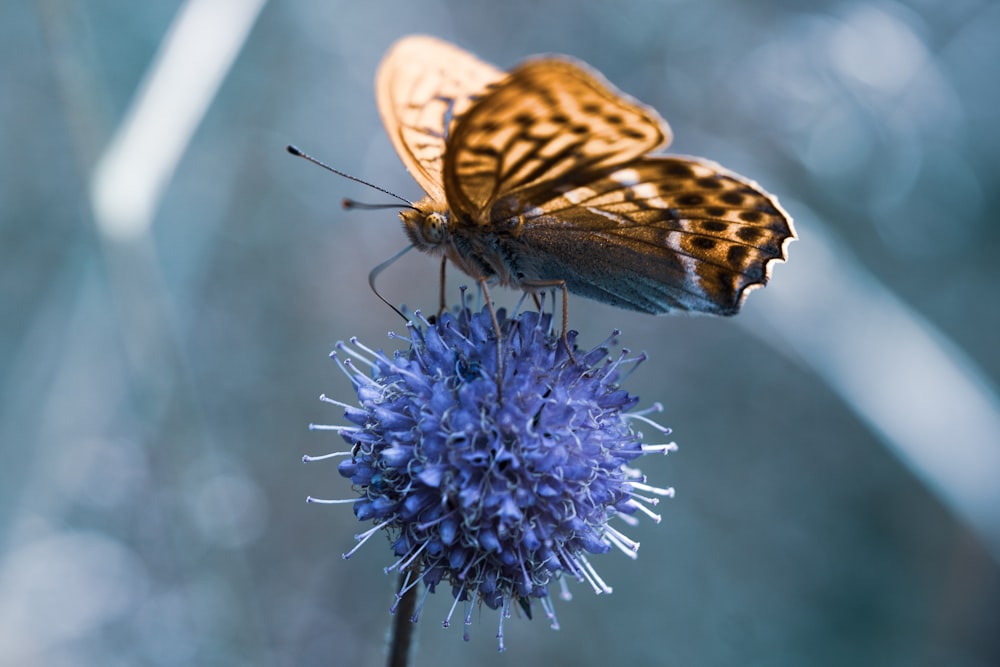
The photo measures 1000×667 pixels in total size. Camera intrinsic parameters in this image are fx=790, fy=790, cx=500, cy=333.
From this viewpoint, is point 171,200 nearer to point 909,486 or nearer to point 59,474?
point 59,474

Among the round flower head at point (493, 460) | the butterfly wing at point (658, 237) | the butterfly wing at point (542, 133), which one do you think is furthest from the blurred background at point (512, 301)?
the butterfly wing at point (542, 133)

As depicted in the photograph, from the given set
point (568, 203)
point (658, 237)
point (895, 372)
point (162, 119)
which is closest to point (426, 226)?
point (568, 203)

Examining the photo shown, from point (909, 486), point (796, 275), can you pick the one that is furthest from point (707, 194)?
point (909, 486)

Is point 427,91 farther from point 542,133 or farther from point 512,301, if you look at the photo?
point 512,301

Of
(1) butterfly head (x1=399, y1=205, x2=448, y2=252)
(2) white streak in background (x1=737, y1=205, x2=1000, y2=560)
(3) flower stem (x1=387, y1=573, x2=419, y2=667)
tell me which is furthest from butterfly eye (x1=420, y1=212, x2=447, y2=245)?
(2) white streak in background (x1=737, y1=205, x2=1000, y2=560)

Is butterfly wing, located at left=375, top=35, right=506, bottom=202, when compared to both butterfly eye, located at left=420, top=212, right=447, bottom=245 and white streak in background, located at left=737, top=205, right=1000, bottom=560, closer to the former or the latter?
butterfly eye, located at left=420, top=212, right=447, bottom=245

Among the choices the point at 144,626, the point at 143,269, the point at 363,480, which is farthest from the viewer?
the point at 144,626
